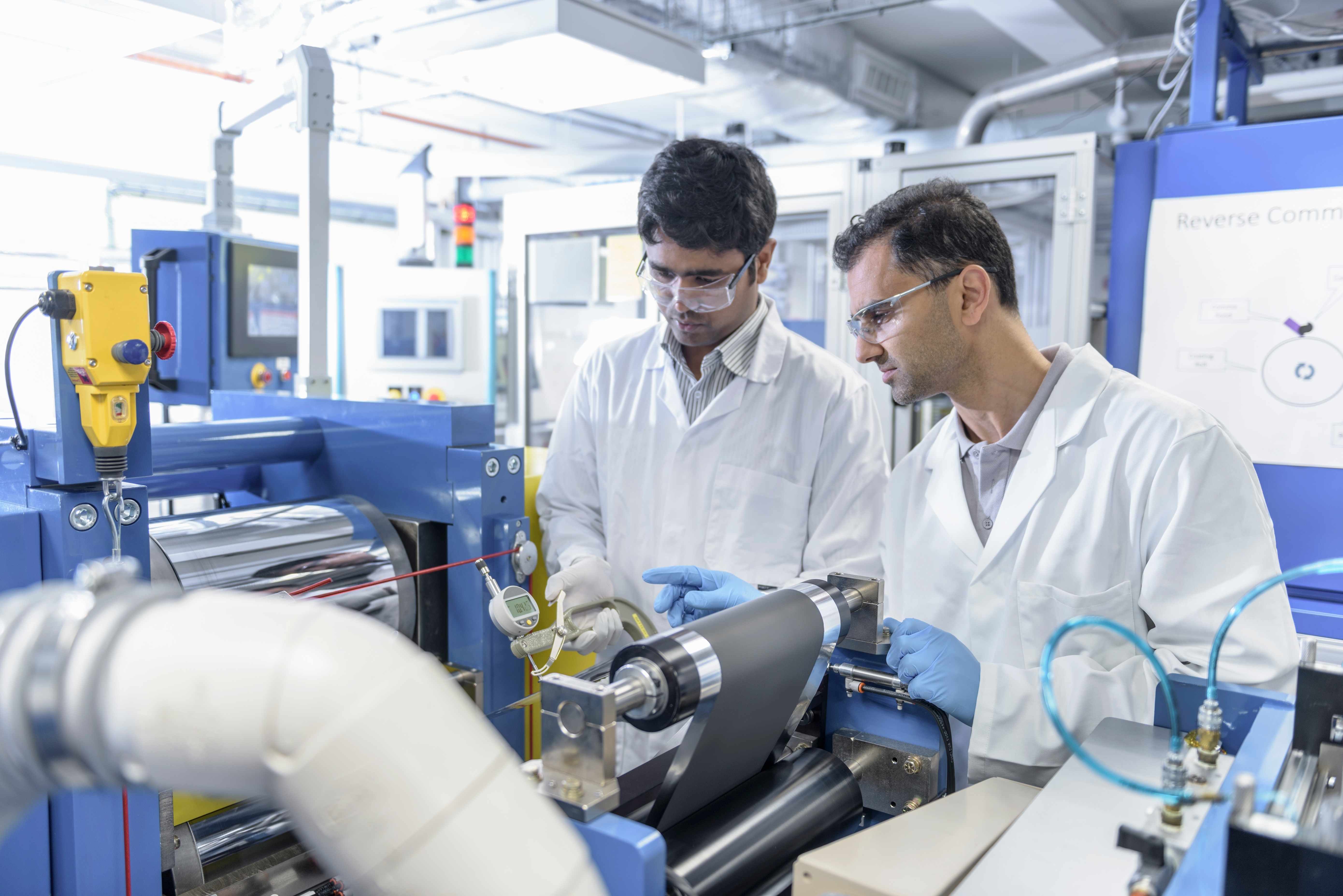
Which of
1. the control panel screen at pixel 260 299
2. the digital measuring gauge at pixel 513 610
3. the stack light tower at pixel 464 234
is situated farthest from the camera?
the stack light tower at pixel 464 234

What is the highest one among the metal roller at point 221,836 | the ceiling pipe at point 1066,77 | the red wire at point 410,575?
the ceiling pipe at point 1066,77

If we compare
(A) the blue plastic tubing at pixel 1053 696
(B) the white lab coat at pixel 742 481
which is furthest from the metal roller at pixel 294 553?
(A) the blue plastic tubing at pixel 1053 696

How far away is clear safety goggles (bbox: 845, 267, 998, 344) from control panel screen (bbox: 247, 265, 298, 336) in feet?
5.46

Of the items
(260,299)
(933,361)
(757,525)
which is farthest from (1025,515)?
(260,299)

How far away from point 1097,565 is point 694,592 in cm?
53

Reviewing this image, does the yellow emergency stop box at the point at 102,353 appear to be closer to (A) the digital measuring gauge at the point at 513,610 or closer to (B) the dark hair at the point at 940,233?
(A) the digital measuring gauge at the point at 513,610

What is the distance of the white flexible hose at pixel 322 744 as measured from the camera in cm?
46

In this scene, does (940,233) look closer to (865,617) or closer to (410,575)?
(865,617)

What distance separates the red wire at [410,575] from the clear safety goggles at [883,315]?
60cm

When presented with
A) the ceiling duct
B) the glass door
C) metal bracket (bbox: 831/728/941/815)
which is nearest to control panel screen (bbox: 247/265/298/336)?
the glass door

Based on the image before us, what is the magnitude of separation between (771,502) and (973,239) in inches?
22.2

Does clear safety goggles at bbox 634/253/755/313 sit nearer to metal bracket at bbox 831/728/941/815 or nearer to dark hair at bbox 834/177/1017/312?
dark hair at bbox 834/177/1017/312

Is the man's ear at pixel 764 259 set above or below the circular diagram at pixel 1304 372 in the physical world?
above

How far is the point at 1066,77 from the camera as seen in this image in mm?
3184
